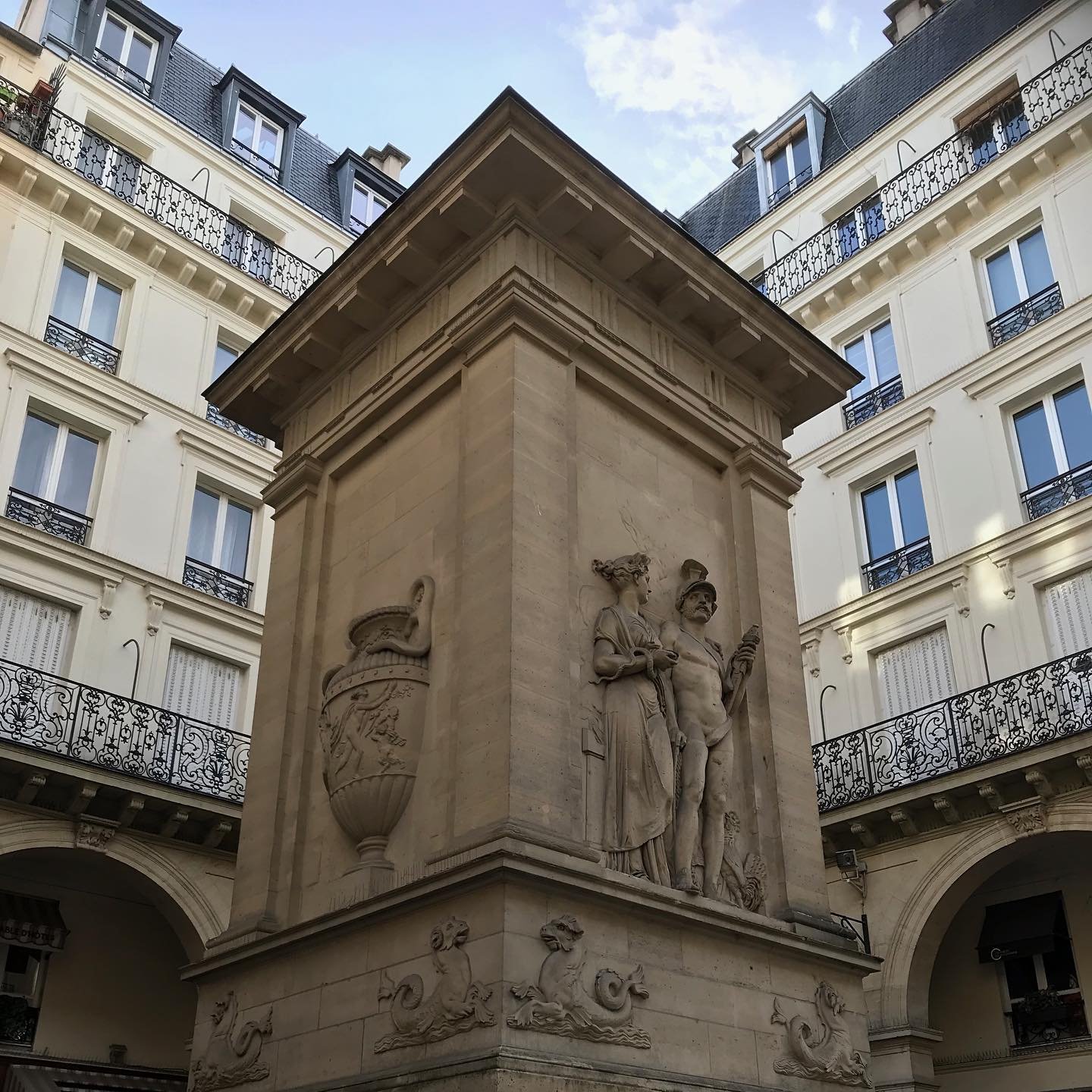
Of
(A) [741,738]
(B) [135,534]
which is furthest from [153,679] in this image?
(A) [741,738]

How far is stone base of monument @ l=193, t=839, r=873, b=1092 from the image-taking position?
7605 millimetres

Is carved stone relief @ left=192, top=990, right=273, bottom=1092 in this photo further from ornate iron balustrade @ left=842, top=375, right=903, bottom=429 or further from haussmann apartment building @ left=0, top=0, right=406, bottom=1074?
ornate iron balustrade @ left=842, top=375, right=903, bottom=429

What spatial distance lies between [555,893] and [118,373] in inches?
642

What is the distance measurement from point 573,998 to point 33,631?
1354cm

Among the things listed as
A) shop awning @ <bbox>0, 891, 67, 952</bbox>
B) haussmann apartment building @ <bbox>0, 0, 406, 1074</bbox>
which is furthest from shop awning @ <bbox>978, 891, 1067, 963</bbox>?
shop awning @ <bbox>0, 891, 67, 952</bbox>

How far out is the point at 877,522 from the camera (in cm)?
2233

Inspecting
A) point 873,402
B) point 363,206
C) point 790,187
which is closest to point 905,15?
point 790,187

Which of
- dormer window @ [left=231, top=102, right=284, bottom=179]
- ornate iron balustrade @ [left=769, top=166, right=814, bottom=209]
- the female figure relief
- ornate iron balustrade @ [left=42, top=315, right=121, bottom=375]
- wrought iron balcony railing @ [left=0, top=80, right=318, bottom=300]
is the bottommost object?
the female figure relief

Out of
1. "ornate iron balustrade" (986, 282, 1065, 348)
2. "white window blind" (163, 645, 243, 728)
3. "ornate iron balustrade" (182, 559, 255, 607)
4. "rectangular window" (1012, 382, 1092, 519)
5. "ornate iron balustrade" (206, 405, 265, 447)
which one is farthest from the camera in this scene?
"ornate iron balustrade" (206, 405, 265, 447)

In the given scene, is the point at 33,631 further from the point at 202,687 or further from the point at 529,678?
the point at 529,678

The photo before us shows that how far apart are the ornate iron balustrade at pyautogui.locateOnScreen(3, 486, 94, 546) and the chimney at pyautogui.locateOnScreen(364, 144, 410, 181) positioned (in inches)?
672

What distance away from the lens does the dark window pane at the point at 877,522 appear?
21.9 meters

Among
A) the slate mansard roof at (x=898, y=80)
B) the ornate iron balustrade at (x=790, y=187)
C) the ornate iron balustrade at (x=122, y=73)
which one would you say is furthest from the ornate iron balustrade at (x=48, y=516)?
the ornate iron balustrade at (x=790, y=187)

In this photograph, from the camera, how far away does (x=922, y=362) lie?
2230 centimetres
